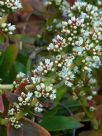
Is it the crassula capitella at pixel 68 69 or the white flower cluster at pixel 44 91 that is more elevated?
the crassula capitella at pixel 68 69

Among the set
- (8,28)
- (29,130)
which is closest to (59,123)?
Answer: (29,130)

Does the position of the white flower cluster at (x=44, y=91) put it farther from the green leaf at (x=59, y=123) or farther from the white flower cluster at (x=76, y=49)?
the green leaf at (x=59, y=123)

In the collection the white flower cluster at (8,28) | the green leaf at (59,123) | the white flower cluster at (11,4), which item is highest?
the white flower cluster at (11,4)

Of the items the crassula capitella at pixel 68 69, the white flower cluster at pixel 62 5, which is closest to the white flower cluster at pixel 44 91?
the crassula capitella at pixel 68 69

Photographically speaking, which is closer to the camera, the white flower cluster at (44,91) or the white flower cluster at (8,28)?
the white flower cluster at (44,91)

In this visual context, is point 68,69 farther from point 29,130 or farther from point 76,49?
point 29,130

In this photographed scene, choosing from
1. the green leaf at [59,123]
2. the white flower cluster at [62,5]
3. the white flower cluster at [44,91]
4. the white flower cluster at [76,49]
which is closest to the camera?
the white flower cluster at [44,91]

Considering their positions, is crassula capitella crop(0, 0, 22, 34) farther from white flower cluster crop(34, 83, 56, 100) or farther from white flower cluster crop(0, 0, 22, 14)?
white flower cluster crop(34, 83, 56, 100)
